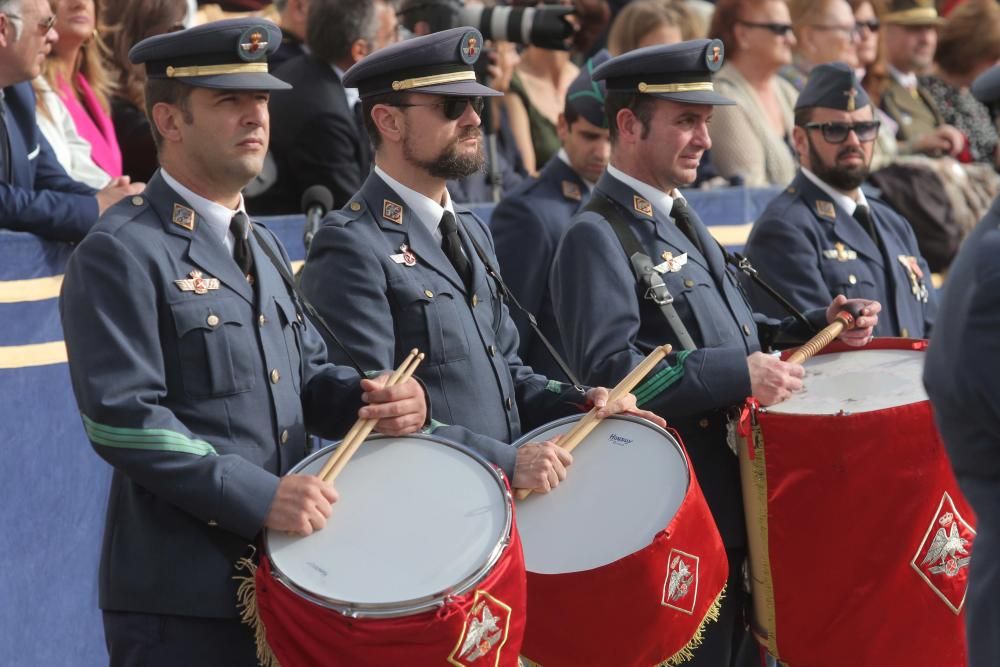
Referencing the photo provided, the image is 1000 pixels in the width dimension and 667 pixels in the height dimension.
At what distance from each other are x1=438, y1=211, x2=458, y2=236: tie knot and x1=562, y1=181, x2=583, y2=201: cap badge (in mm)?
2035

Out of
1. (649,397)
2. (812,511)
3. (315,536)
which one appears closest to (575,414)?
(649,397)

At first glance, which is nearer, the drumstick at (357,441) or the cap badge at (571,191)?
the drumstick at (357,441)

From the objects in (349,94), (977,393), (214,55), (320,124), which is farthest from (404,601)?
(349,94)

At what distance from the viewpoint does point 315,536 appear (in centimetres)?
358

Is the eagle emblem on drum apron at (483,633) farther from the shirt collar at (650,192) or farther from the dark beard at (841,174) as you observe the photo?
the dark beard at (841,174)

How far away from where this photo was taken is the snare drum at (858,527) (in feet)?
15.0

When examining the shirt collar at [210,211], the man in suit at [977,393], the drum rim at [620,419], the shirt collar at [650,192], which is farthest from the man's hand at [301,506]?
the shirt collar at [650,192]

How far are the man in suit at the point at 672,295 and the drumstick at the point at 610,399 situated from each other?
0.89ft

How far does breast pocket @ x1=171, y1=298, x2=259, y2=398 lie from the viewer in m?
3.71

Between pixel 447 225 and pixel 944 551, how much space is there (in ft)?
5.52

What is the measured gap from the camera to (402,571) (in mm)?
3508

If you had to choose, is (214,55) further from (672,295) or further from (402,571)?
(672,295)

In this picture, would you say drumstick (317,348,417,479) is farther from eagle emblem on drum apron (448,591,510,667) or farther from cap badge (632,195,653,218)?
cap badge (632,195,653,218)

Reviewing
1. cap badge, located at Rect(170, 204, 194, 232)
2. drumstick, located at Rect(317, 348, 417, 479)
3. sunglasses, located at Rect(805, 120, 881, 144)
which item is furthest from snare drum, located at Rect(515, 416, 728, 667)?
sunglasses, located at Rect(805, 120, 881, 144)
